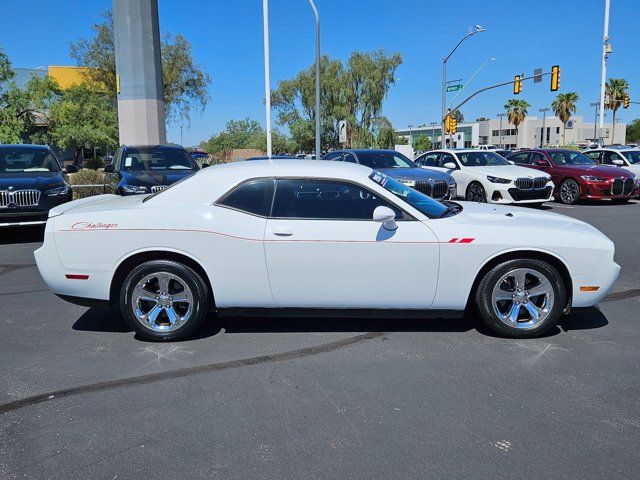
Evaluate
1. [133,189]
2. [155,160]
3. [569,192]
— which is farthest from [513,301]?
[569,192]

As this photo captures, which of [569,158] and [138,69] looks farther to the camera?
[138,69]

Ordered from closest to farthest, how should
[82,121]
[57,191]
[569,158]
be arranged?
[57,191], [569,158], [82,121]

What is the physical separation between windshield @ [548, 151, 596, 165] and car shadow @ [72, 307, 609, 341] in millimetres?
12443

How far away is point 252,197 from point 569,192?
13578mm

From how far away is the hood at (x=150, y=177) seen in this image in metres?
10.1

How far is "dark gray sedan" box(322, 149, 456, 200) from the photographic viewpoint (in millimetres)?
11977

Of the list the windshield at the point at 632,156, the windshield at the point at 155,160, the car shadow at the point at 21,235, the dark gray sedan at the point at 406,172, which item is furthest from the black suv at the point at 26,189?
the windshield at the point at 632,156

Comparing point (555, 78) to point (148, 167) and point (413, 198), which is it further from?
point (413, 198)

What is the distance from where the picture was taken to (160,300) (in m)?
4.66

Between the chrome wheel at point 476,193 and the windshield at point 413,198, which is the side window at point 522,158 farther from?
the windshield at point 413,198

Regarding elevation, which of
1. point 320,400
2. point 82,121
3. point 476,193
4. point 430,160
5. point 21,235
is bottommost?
point 320,400

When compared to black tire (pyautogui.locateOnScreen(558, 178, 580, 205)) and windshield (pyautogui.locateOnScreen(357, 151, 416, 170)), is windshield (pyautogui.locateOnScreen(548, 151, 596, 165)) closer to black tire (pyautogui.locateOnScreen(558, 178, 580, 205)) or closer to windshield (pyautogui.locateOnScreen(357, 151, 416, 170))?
black tire (pyautogui.locateOnScreen(558, 178, 580, 205))

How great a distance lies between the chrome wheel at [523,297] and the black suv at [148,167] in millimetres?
7171

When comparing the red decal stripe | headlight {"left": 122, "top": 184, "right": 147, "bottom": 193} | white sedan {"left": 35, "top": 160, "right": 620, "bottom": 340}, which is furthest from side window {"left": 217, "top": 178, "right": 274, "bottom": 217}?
headlight {"left": 122, "top": 184, "right": 147, "bottom": 193}
